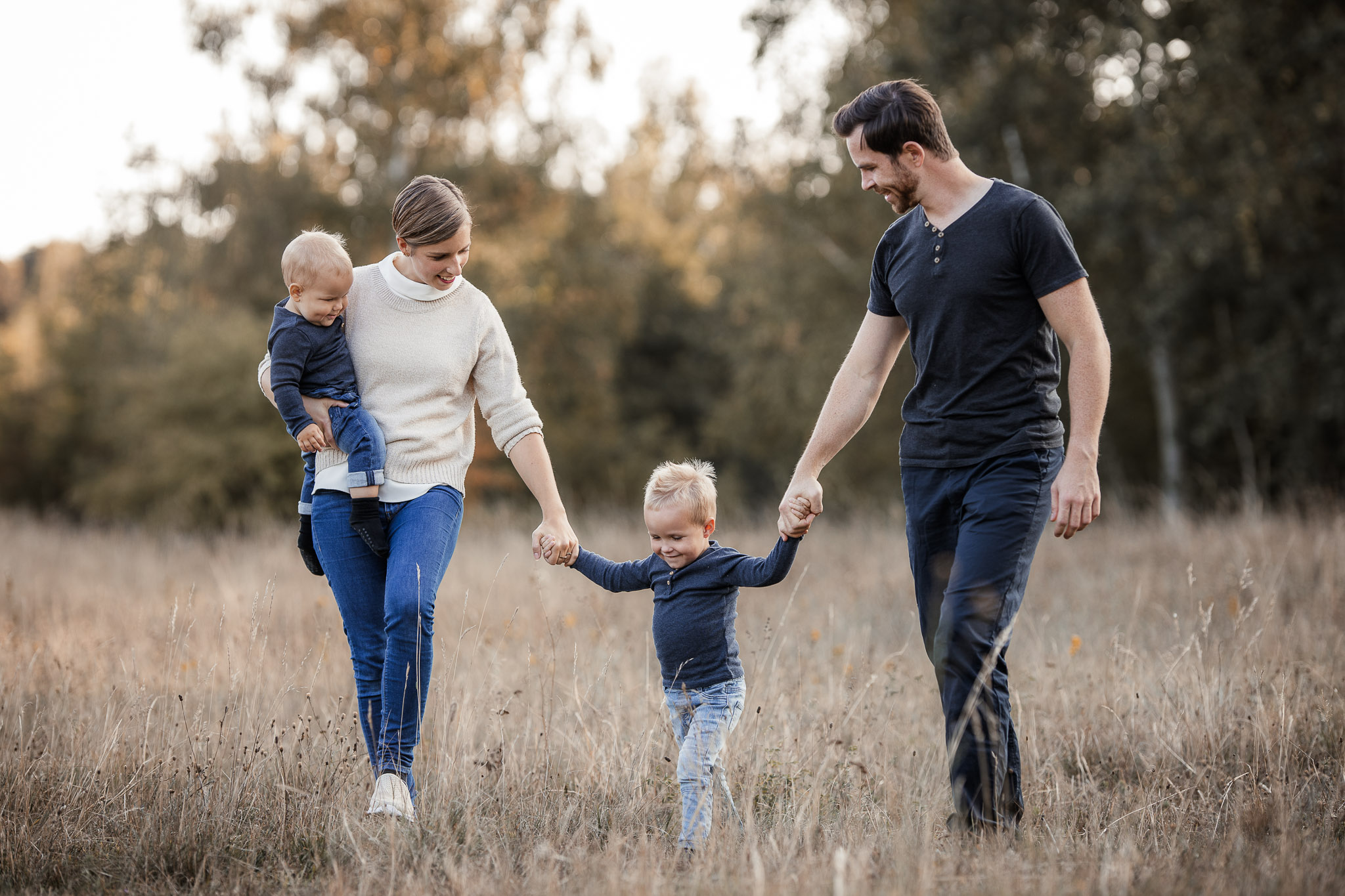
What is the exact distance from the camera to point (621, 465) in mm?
28047

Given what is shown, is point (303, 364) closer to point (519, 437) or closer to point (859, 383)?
point (519, 437)

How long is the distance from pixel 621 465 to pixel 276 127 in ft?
40.7

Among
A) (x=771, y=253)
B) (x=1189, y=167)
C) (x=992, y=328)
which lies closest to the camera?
(x=992, y=328)

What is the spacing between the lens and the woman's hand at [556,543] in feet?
11.4

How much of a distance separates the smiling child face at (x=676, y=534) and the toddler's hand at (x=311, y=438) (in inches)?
42.3

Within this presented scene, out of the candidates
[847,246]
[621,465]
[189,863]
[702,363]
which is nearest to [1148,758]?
[189,863]

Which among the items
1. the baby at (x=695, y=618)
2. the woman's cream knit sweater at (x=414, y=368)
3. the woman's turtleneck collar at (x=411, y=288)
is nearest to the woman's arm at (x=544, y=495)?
the woman's cream knit sweater at (x=414, y=368)

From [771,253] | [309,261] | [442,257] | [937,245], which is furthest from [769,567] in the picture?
[771,253]

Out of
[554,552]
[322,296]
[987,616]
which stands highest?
[322,296]

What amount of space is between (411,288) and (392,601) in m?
1.04

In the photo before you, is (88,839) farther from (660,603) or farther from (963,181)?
(963,181)

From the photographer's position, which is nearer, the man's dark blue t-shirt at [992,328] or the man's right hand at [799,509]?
the man's dark blue t-shirt at [992,328]

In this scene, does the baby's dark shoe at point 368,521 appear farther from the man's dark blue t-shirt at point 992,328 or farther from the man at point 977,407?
the man's dark blue t-shirt at point 992,328

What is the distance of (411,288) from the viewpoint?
11.5 feet
